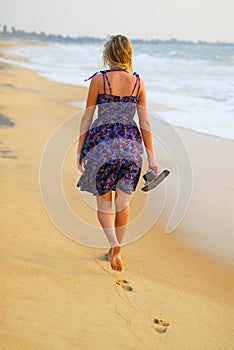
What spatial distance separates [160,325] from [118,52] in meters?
1.67

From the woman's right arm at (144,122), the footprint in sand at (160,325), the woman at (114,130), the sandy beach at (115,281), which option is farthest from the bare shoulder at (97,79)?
the footprint in sand at (160,325)

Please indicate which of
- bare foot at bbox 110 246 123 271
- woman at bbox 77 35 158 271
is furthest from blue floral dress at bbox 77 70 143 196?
bare foot at bbox 110 246 123 271

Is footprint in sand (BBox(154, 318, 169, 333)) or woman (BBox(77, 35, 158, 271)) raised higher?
woman (BBox(77, 35, 158, 271))

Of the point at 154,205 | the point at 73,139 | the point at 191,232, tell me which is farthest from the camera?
the point at 73,139

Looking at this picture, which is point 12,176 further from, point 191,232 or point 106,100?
point 106,100

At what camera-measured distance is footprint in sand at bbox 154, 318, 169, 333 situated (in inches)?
101

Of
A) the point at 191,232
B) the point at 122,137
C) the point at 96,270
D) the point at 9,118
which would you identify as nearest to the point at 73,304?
the point at 96,270

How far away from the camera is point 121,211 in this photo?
3275 mm

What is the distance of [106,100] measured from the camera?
3.03m

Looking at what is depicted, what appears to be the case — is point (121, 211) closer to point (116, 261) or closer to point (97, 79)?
point (116, 261)

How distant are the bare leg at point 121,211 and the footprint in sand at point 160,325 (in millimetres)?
849

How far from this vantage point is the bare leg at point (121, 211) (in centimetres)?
319

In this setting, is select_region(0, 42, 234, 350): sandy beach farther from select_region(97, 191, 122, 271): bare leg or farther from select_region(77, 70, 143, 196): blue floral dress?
select_region(77, 70, 143, 196): blue floral dress

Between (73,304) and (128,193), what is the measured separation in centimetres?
85
